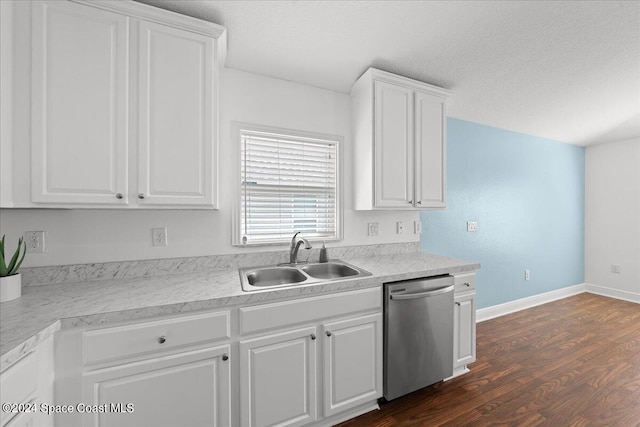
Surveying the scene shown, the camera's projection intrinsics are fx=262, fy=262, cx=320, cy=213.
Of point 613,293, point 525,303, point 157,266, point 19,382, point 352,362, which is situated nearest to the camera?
point 19,382

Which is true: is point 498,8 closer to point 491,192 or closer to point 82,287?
point 491,192

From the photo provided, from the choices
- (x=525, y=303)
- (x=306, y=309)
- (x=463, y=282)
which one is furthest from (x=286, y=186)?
(x=525, y=303)

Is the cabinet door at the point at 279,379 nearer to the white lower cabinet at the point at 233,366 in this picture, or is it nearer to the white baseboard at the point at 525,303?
the white lower cabinet at the point at 233,366

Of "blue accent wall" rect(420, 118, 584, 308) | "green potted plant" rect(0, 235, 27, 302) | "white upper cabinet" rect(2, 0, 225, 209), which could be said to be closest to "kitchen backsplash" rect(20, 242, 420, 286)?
"green potted plant" rect(0, 235, 27, 302)

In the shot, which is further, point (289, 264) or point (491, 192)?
point (491, 192)

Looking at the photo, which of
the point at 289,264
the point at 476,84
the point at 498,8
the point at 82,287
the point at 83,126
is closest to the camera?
the point at 83,126

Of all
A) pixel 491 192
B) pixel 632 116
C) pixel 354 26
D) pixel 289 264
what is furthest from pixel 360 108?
pixel 632 116

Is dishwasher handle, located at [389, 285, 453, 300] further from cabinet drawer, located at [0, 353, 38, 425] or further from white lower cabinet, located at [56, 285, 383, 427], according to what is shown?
cabinet drawer, located at [0, 353, 38, 425]

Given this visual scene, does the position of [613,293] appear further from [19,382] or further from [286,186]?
[19,382]

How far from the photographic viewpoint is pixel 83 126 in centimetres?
133

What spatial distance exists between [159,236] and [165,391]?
0.95m

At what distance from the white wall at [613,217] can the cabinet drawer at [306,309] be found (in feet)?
15.4

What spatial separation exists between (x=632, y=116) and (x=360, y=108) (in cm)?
380

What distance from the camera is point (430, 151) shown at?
2.33 metres
